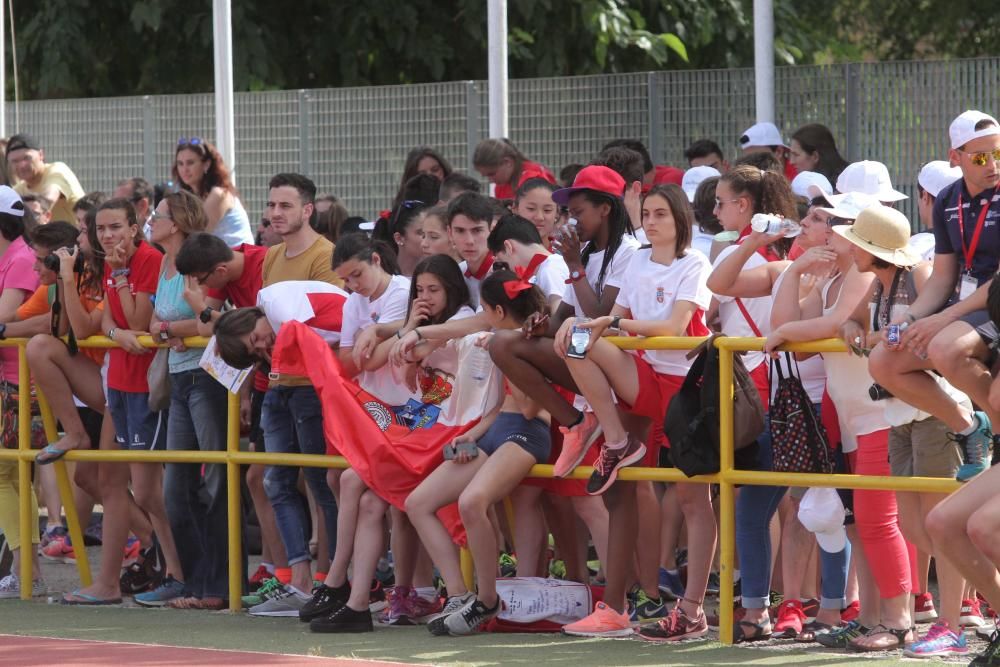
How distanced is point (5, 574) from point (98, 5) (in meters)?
10.1

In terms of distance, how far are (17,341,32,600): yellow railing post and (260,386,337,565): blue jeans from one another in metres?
1.44

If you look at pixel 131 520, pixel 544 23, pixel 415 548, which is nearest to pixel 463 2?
pixel 544 23

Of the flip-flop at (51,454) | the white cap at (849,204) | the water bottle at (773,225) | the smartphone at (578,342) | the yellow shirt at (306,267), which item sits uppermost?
the white cap at (849,204)

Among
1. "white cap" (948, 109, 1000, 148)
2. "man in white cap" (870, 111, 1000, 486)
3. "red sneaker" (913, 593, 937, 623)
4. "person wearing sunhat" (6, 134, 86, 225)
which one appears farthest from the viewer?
"person wearing sunhat" (6, 134, 86, 225)

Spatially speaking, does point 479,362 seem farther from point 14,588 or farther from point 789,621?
point 14,588

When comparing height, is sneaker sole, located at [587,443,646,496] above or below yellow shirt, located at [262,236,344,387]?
below

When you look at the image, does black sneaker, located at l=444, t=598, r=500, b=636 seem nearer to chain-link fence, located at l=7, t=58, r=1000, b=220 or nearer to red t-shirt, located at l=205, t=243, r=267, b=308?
red t-shirt, located at l=205, t=243, r=267, b=308

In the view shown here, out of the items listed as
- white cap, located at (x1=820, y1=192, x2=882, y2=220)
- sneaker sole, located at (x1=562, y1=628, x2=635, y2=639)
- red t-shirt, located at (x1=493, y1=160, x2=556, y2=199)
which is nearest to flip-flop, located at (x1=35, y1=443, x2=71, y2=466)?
red t-shirt, located at (x1=493, y1=160, x2=556, y2=199)

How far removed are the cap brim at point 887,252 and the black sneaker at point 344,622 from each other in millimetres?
2754

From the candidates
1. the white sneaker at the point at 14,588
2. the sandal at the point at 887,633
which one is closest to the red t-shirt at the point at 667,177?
the white sneaker at the point at 14,588

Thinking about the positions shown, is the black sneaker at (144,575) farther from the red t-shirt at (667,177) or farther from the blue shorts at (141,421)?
the red t-shirt at (667,177)

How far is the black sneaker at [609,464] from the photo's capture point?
7.48 meters

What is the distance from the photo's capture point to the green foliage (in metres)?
17.6

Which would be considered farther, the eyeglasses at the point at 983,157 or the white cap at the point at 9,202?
the white cap at the point at 9,202
